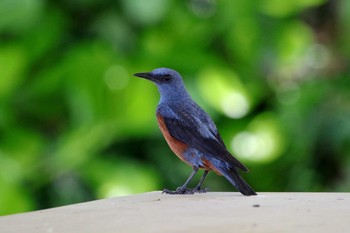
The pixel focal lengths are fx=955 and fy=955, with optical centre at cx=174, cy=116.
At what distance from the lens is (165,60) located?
3242 millimetres

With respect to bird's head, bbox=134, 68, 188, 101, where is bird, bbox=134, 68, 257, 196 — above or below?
below

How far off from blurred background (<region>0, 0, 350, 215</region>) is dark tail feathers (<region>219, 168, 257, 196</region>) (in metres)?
0.90

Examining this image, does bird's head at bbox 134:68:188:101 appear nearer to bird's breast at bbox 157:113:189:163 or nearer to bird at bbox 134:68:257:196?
bird at bbox 134:68:257:196

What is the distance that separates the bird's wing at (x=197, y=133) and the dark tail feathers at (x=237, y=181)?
58 mm

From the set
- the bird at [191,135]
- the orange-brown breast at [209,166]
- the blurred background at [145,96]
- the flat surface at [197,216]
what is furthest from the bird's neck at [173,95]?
the blurred background at [145,96]

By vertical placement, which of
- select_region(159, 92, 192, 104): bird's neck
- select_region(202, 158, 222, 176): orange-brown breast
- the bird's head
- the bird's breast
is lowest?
select_region(202, 158, 222, 176): orange-brown breast

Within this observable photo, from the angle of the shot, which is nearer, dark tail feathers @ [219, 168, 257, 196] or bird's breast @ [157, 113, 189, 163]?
dark tail feathers @ [219, 168, 257, 196]

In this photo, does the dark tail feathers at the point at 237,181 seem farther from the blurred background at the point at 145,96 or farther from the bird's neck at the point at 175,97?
the blurred background at the point at 145,96

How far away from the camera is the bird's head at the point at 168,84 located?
2.42 m

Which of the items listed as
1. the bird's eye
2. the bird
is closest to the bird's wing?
the bird

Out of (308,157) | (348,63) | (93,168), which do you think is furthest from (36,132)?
(348,63)

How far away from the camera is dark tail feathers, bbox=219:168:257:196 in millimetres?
2163

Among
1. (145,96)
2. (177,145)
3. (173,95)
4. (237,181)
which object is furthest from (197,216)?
(145,96)

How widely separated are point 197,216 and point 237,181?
50 centimetres
